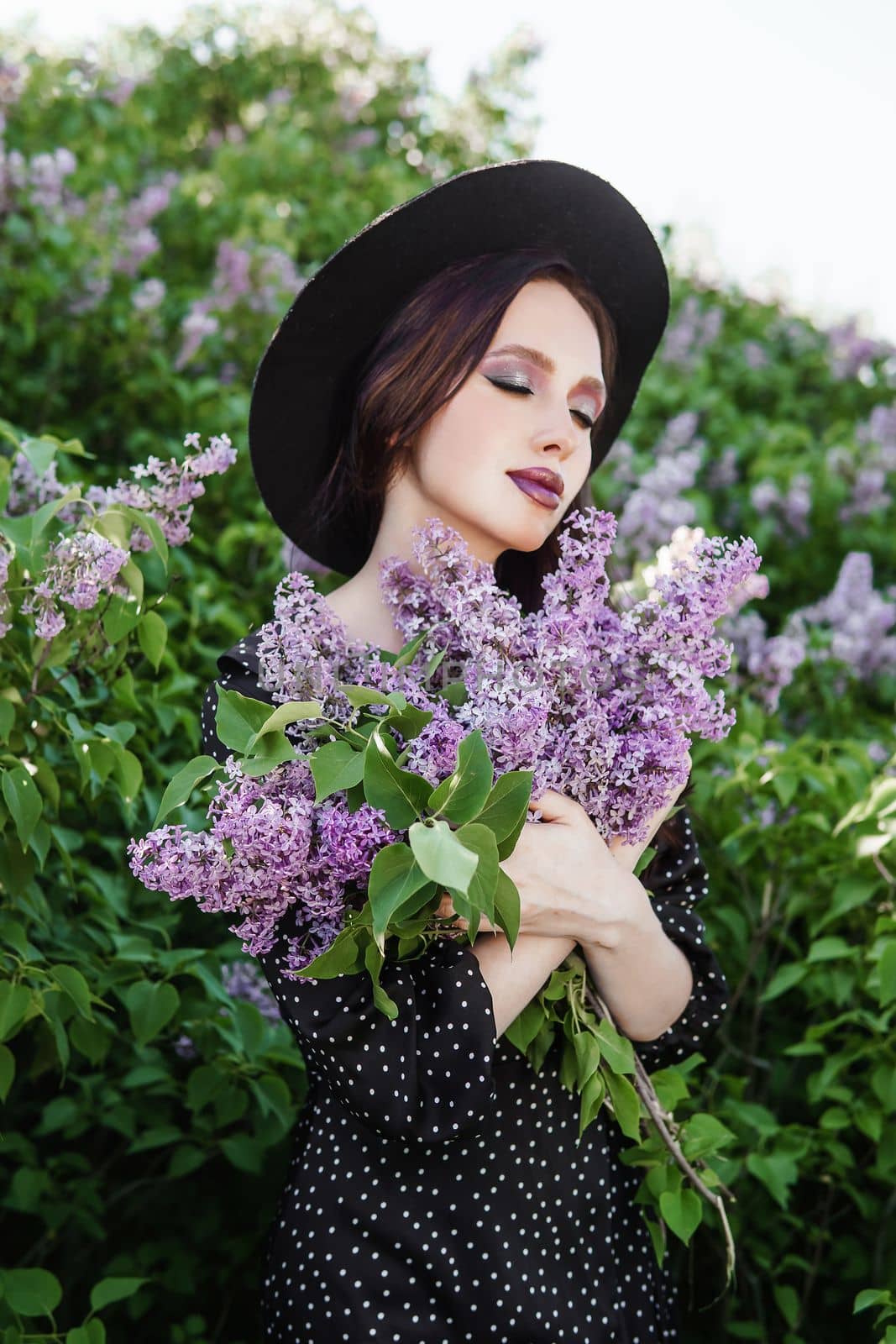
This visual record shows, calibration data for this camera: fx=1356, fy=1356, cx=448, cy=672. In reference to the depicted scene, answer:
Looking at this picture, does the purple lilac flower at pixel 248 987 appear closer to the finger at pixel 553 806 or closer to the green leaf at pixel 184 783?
the finger at pixel 553 806

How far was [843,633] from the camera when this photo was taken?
285 centimetres

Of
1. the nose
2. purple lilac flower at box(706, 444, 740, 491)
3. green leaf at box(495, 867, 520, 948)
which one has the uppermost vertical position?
purple lilac flower at box(706, 444, 740, 491)

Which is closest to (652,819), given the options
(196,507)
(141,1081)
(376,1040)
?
(376,1040)

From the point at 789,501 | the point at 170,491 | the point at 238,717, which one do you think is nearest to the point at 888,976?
the point at 238,717

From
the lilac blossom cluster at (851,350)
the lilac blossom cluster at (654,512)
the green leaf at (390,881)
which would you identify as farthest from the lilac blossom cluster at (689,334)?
the green leaf at (390,881)

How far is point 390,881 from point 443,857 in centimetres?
10

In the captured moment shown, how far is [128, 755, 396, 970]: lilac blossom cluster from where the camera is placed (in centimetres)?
114

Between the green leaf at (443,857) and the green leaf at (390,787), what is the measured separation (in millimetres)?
83

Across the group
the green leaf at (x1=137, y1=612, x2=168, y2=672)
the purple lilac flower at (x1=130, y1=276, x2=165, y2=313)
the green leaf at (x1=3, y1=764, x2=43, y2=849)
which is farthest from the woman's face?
the purple lilac flower at (x1=130, y1=276, x2=165, y2=313)

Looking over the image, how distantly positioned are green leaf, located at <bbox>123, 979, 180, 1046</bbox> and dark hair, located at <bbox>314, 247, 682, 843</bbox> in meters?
0.66

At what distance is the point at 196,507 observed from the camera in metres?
2.89

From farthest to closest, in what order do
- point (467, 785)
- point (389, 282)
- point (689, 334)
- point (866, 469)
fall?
point (689, 334) → point (866, 469) → point (389, 282) → point (467, 785)

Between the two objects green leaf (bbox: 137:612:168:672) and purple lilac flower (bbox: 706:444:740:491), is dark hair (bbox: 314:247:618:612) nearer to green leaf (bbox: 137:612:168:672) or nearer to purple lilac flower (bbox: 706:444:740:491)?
green leaf (bbox: 137:612:168:672)

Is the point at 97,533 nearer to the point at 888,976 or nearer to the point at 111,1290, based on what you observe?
the point at 111,1290
